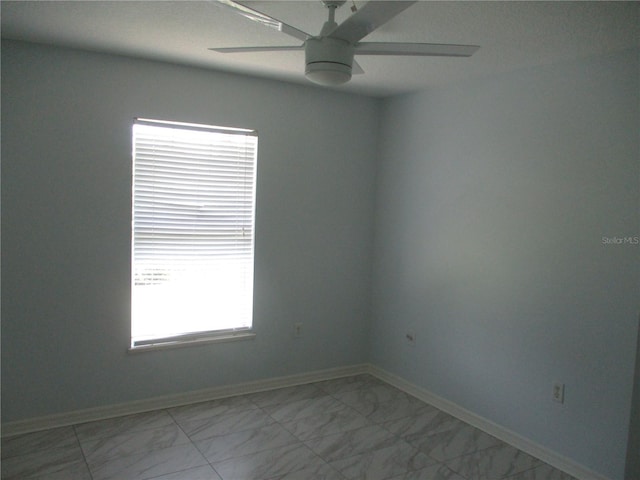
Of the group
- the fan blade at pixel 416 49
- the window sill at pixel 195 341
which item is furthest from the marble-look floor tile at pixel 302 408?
the fan blade at pixel 416 49

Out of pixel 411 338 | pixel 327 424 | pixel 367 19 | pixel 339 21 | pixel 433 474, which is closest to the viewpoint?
pixel 367 19

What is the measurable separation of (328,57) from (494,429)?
9.05 feet

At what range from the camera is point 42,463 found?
2904 mm

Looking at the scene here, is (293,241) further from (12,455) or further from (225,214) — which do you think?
(12,455)

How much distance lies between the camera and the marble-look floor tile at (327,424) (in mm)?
3432

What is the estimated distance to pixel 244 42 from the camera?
2.89 m

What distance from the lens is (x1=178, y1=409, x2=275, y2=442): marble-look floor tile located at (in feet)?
11.1

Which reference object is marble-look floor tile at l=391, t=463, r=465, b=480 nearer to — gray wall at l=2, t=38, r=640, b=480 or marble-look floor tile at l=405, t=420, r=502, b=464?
marble-look floor tile at l=405, t=420, r=502, b=464

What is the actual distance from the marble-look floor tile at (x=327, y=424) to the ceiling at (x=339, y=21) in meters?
2.43

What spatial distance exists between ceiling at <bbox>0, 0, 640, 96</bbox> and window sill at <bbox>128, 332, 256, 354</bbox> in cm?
198

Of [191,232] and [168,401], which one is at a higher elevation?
[191,232]

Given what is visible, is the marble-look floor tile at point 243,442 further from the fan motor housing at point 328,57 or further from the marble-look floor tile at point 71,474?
the fan motor housing at point 328,57

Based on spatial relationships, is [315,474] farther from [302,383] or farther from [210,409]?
[302,383]

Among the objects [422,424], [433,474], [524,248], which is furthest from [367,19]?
[422,424]
